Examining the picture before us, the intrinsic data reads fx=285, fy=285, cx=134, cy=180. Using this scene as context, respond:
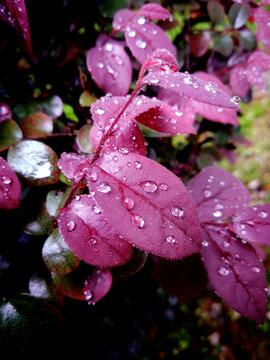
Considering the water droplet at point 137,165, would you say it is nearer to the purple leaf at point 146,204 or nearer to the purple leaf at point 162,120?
the purple leaf at point 146,204

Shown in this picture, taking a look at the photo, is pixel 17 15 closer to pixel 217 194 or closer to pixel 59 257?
pixel 59 257

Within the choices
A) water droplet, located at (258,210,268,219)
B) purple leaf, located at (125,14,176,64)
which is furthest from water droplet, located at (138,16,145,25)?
water droplet, located at (258,210,268,219)

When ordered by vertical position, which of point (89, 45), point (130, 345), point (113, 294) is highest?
point (89, 45)

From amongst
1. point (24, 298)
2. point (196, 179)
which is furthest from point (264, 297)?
point (24, 298)

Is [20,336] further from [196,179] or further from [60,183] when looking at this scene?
[196,179]

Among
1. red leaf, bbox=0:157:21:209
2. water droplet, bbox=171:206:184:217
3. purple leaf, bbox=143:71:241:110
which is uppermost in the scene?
purple leaf, bbox=143:71:241:110

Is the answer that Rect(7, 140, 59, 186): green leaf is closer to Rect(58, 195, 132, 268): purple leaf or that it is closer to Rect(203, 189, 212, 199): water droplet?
Rect(58, 195, 132, 268): purple leaf
